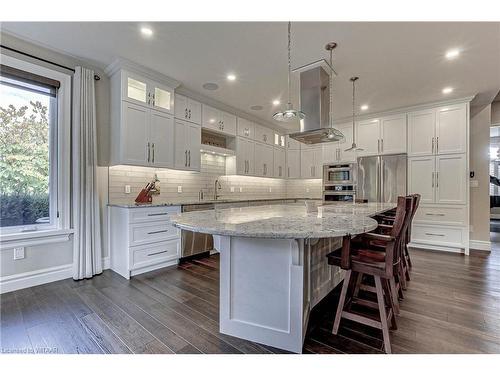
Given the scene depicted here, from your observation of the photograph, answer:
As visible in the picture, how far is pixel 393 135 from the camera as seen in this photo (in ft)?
16.0

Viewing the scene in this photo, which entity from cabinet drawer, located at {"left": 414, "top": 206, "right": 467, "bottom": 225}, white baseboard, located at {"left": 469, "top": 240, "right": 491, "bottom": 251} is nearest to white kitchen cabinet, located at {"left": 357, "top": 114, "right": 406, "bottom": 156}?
cabinet drawer, located at {"left": 414, "top": 206, "right": 467, "bottom": 225}

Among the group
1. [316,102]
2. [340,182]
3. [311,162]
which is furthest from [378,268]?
[311,162]

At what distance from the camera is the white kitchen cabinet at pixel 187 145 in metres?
3.89

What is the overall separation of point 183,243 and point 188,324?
5.68 feet

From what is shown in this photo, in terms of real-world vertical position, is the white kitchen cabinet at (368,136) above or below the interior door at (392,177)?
above

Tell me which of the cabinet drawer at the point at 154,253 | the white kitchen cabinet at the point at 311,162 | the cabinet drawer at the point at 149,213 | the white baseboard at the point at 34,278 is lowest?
the white baseboard at the point at 34,278

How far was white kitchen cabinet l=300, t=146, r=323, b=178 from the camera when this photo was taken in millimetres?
5980

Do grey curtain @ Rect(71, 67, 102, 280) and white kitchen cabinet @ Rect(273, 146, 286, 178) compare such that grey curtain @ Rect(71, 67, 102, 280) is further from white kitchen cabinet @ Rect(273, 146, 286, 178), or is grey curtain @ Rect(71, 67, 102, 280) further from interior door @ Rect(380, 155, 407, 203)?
interior door @ Rect(380, 155, 407, 203)

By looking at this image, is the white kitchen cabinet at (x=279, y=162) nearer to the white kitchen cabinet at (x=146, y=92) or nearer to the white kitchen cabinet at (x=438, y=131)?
the white kitchen cabinet at (x=438, y=131)

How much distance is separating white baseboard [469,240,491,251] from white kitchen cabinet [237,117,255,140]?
4822 millimetres

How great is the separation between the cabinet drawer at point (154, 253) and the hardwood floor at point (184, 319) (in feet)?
0.75

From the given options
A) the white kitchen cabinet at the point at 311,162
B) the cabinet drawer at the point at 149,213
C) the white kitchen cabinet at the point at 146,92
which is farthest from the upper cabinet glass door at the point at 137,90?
the white kitchen cabinet at the point at 311,162


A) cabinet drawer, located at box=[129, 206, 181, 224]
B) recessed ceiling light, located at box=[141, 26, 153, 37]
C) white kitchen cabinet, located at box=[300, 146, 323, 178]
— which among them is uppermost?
recessed ceiling light, located at box=[141, 26, 153, 37]
